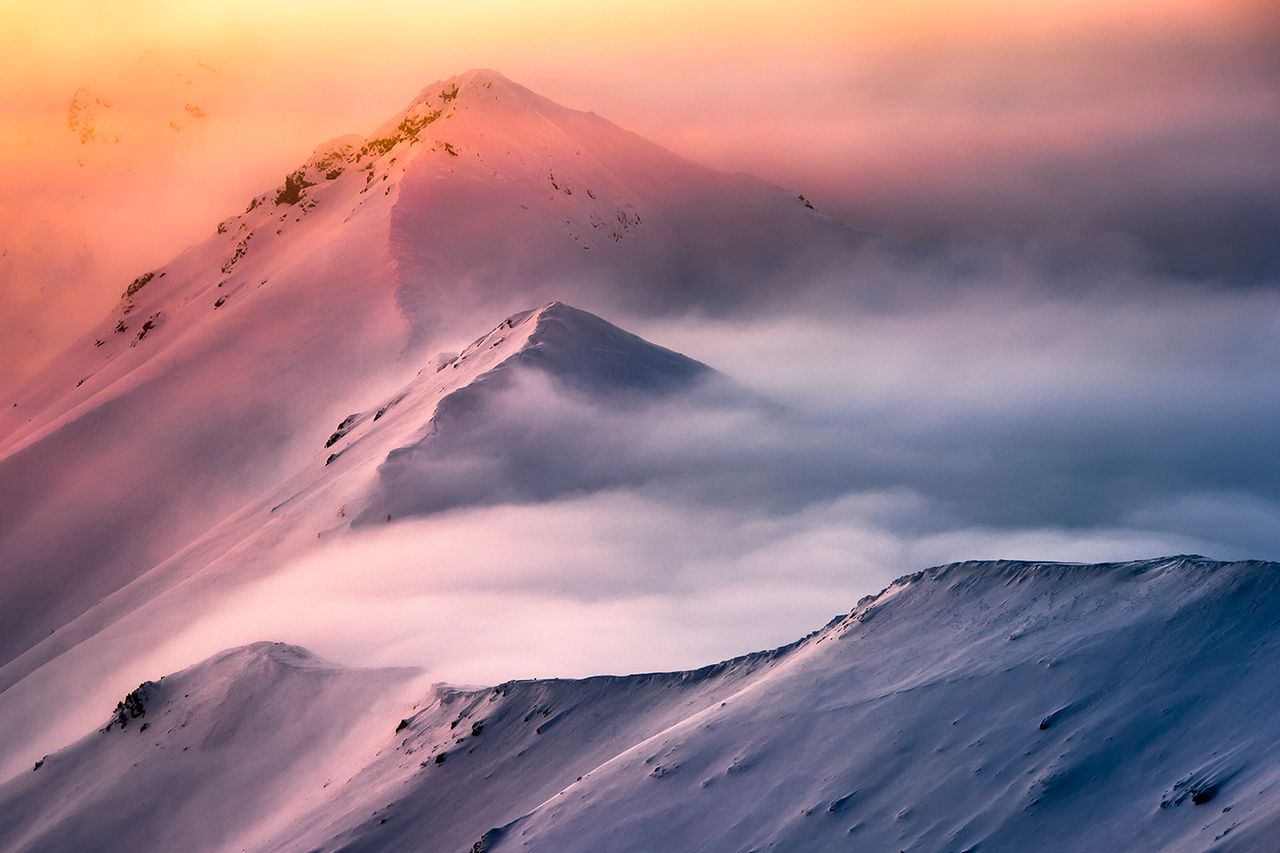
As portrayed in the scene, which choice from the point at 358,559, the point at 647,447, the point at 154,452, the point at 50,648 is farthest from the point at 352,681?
the point at 154,452

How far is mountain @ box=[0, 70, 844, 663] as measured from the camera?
10444 centimetres

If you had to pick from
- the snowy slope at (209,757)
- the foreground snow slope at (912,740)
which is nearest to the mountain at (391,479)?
the snowy slope at (209,757)

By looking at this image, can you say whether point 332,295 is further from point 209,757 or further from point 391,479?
point 209,757

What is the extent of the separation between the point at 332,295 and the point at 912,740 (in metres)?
93.0

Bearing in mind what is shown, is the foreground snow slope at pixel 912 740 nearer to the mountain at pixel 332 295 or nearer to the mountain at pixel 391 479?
the mountain at pixel 391 479

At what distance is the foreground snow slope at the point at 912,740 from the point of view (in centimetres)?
2661

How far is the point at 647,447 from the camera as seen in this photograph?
311 ft

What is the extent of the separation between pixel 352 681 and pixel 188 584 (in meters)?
27.3

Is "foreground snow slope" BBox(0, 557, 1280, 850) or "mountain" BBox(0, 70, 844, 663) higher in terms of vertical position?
"mountain" BBox(0, 70, 844, 663)

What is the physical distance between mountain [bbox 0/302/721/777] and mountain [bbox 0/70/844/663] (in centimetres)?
Answer: 567

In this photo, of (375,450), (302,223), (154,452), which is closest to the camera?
(375,450)

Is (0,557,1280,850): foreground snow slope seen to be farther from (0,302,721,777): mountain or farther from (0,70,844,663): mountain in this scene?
(0,70,844,663): mountain

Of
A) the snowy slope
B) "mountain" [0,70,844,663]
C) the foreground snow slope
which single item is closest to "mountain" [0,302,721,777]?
"mountain" [0,70,844,663]

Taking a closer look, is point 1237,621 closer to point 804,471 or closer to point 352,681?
point 352,681
